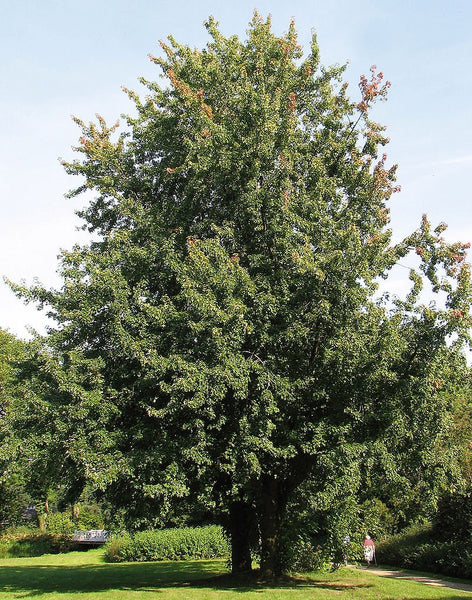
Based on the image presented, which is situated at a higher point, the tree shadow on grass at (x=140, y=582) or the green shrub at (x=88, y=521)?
the tree shadow on grass at (x=140, y=582)

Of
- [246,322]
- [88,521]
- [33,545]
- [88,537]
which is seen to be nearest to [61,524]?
[88,521]

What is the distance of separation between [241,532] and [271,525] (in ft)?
7.42

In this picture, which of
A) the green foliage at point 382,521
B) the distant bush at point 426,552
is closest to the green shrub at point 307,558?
the green foliage at point 382,521

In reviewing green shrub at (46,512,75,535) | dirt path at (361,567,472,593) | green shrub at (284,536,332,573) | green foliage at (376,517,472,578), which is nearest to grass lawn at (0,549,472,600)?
green shrub at (284,536,332,573)

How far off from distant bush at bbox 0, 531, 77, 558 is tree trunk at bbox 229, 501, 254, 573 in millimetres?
20361

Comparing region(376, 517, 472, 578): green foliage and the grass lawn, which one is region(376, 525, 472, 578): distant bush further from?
the grass lawn

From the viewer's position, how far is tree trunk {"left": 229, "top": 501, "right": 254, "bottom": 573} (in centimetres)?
1569

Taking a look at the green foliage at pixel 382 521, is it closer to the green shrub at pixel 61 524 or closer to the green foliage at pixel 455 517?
the green foliage at pixel 455 517

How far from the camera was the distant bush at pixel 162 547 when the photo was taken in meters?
25.4

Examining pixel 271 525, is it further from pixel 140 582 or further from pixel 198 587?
pixel 140 582

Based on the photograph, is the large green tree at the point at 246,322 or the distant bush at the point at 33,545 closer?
the large green tree at the point at 246,322

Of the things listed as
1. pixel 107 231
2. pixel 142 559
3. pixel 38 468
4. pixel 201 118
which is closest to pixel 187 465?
pixel 38 468

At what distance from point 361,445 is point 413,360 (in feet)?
7.93

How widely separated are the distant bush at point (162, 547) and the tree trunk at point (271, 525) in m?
12.6
